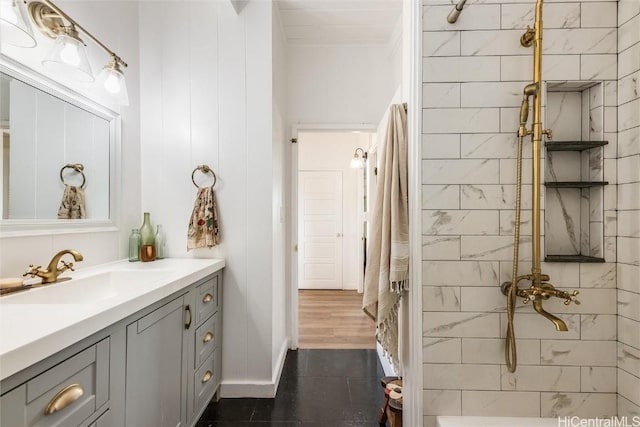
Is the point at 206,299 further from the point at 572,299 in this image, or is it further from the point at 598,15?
the point at 598,15

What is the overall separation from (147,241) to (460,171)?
1.88m

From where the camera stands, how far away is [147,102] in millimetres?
2000

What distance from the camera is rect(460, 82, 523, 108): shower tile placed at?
3.91ft

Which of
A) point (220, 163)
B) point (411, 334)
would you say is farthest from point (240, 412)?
point (220, 163)

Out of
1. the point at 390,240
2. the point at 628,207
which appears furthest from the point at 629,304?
the point at 390,240

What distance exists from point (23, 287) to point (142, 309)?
0.46 meters

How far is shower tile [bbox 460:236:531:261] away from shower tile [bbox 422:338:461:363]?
0.36 metres

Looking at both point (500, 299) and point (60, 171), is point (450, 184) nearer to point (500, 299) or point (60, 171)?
point (500, 299)

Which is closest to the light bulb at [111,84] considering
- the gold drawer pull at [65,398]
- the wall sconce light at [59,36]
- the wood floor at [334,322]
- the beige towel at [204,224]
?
the wall sconce light at [59,36]

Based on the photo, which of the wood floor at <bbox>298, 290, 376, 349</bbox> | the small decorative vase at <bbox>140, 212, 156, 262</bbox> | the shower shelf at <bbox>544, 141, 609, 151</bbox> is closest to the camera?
the shower shelf at <bbox>544, 141, 609, 151</bbox>

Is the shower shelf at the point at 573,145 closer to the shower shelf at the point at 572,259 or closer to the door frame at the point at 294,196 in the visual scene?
the shower shelf at the point at 572,259

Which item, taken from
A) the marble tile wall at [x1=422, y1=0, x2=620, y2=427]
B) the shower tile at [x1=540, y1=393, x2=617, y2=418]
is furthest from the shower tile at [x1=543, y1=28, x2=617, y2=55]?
A: the shower tile at [x1=540, y1=393, x2=617, y2=418]

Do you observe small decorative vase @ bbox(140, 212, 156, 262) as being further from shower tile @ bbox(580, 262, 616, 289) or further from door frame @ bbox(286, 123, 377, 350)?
shower tile @ bbox(580, 262, 616, 289)

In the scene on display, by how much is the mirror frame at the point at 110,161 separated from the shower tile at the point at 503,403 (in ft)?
6.54
